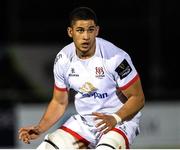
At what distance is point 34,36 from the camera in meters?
15.8

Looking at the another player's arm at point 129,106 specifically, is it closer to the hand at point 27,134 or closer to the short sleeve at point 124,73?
the short sleeve at point 124,73

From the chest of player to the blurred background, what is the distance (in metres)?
7.61

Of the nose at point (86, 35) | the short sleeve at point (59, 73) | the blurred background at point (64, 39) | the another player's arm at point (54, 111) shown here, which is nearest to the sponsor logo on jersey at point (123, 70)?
the nose at point (86, 35)

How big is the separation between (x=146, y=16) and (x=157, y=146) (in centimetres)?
325

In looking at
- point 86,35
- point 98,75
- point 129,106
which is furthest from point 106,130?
point 86,35

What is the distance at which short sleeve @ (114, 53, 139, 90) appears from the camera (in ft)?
21.5

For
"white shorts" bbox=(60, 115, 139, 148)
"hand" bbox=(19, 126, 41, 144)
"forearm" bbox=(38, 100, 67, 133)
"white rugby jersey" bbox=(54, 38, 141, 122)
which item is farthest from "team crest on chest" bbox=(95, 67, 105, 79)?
"hand" bbox=(19, 126, 41, 144)

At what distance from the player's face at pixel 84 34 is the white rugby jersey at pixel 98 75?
0.50 ft

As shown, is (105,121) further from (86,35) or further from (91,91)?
(86,35)

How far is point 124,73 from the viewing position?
6559 mm

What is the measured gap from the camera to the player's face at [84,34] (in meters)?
6.46

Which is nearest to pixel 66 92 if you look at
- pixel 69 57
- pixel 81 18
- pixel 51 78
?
pixel 69 57

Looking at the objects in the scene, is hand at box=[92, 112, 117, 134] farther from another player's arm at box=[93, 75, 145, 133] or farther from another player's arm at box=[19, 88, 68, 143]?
another player's arm at box=[19, 88, 68, 143]

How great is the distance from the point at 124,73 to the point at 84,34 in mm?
472
